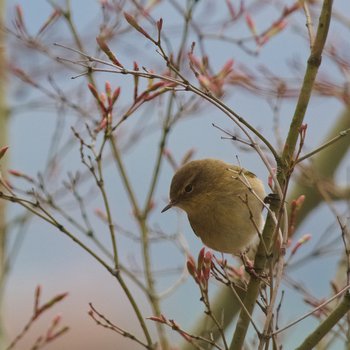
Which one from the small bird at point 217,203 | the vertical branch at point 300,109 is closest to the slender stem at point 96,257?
the vertical branch at point 300,109

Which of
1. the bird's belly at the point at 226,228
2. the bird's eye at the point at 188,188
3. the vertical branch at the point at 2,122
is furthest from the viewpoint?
the vertical branch at the point at 2,122

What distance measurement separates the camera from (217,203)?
3533 mm

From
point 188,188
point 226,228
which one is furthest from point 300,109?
point 188,188

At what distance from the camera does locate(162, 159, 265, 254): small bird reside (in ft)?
11.3

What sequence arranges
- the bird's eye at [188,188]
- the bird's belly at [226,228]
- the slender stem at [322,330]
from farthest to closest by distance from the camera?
the bird's eye at [188,188], the bird's belly at [226,228], the slender stem at [322,330]

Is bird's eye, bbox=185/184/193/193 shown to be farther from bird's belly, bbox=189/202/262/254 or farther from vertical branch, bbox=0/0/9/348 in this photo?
vertical branch, bbox=0/0/9/348

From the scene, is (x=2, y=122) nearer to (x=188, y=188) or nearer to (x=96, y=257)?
(x=188, y=188)

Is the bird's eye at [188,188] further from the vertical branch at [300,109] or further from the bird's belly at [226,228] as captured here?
the vertical branch at [300,109]

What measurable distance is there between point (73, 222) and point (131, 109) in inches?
31.1

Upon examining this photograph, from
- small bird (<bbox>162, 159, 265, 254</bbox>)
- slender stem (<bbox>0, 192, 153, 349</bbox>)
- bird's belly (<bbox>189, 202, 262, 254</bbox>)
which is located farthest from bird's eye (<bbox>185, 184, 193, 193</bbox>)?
slender stem (<bbox>0, 192, 153, 349</bbox>)

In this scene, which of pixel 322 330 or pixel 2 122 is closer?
pixel 322 330

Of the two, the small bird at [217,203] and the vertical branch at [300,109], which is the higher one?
the small bird at [217,203]

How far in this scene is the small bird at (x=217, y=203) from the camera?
345cm

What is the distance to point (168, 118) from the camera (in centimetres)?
361
